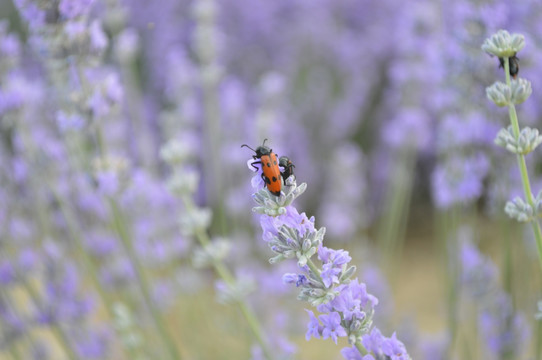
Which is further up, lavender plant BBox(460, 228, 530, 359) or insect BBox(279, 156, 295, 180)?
lavender plant BBox(460, 228, 530, 359)

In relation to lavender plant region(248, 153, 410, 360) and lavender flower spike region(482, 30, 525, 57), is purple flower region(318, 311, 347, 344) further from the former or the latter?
lavender flower spike region(482, 30, 525, 57)

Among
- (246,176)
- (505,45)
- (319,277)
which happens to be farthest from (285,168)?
(246,176)

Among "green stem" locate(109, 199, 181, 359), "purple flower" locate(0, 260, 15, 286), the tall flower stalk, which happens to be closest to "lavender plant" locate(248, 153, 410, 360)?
the tall flower stalk

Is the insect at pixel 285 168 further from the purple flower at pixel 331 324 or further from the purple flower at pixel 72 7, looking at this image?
the purple flower at pixel 72 7

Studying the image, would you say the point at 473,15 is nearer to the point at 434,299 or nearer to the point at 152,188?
the point at 152,188

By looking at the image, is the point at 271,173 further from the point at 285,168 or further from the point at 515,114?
the point at 515,114
